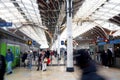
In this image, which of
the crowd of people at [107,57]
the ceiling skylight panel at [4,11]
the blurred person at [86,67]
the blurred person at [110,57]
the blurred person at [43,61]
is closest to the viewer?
the blurred person at [86,67]

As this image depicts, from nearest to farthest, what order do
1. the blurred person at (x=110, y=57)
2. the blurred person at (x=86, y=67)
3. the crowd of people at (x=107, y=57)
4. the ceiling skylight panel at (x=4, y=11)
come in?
the blurred person at (x=86, y=67), the blurred person at (x=110, y=57), the crowd of people at (x=107, y=57), the ceiling skylight panel at (x=4, y=11)

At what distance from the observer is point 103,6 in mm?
39375

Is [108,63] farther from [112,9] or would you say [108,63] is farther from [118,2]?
[112,9]

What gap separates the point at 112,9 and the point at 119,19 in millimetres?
7813

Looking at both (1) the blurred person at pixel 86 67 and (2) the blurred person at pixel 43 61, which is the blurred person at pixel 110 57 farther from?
(1) the blurred person at pixel 86 67

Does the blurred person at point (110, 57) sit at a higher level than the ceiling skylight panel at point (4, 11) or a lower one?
lower

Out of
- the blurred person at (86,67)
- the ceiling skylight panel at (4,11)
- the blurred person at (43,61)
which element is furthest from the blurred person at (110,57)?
the ceiling skylight panel at (4,11)

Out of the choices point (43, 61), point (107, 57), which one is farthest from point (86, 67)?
point (107, 57)

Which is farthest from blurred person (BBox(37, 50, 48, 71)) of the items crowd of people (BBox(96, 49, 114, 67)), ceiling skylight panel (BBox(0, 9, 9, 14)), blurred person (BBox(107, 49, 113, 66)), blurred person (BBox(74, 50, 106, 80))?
ceiling skylight panel (BBox(0, 9, 9, 14))

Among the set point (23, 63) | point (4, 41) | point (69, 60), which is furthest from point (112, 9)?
point (4, 41)

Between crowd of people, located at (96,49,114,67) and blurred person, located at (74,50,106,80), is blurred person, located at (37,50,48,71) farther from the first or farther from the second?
blurred person, located at (74,50,106,80)

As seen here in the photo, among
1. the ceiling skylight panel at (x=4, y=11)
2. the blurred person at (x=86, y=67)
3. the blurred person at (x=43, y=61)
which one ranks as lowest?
the blurred person at (x=86, y=67)

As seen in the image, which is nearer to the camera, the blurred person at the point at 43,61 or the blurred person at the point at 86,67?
the blurred person at the point at 86,67

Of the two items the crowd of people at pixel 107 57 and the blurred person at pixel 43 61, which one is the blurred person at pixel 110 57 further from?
the blurred person at pixel 43 61
